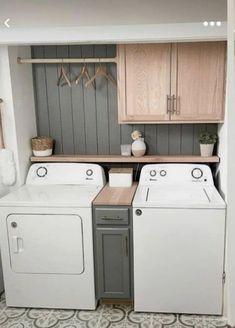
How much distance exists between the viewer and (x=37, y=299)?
257 centimetres

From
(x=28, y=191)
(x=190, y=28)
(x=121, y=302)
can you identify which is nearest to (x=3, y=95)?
(x=28, y=191)

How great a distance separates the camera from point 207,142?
9.21ft

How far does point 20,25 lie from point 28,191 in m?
1.32

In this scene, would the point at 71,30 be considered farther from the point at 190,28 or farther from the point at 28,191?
the point at 28,191

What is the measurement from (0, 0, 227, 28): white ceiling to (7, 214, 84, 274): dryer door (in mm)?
1353

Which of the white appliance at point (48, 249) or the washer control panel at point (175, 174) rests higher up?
the washer control panel at point (175, 174)

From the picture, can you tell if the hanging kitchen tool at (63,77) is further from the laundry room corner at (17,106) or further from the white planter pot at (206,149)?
the white planter pot at (206,149)

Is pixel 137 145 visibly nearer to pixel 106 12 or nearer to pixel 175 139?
pixel 175 139

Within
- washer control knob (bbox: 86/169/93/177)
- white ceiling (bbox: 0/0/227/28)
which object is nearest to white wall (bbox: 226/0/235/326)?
white ceiling (bbox: 0/0/227/28)

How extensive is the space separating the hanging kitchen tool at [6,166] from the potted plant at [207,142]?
1.65 metres

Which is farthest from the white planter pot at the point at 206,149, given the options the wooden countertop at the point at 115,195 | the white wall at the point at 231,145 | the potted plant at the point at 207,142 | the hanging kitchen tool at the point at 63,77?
the white wall at the point at 231,145

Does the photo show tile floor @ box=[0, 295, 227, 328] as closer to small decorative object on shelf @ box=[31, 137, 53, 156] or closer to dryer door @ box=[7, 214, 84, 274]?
dryer door @ box=[7, 214, 84, 274]

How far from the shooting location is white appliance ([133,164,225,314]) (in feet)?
7.60

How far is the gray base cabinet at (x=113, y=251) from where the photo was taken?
239cm
